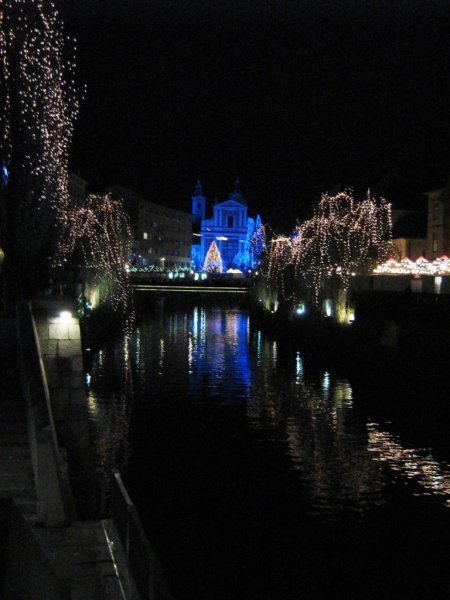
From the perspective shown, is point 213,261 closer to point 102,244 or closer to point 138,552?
point 102,244

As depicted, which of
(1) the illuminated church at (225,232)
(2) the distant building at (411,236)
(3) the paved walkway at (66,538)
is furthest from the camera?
(1) the illuminated church at (225,232)

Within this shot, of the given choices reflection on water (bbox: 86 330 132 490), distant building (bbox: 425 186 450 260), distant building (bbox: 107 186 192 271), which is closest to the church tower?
distant building (bbox: 107 186 192 271)

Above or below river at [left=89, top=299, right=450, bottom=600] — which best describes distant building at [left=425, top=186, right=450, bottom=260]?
above

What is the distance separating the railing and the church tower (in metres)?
181

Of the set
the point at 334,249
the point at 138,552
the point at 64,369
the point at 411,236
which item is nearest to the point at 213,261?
the point at 411,236

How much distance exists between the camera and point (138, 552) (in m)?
10.0

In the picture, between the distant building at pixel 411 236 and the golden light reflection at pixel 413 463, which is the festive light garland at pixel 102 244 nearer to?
the distant building at pixel 411 236

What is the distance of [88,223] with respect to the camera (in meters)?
50.7

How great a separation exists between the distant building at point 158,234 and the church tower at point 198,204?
14.1 metres

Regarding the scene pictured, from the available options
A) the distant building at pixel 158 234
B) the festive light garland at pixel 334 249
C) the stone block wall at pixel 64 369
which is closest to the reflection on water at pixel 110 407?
the stone block wall at pixel 64 369

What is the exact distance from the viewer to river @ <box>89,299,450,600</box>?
1477 cm

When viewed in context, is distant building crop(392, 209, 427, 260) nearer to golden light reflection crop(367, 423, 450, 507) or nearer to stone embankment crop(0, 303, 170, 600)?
golden light reflection crop(367, 423, 450, 507)

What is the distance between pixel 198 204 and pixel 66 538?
7191 inches

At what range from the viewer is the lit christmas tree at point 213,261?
157m
